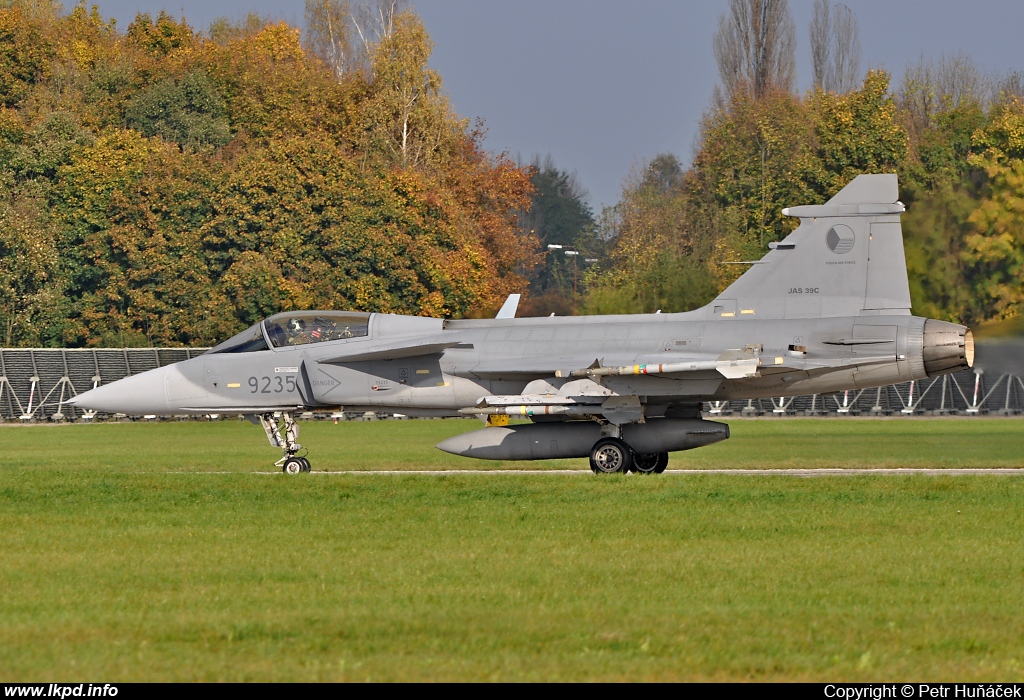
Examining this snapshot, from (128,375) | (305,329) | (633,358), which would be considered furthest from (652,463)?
(128,375)

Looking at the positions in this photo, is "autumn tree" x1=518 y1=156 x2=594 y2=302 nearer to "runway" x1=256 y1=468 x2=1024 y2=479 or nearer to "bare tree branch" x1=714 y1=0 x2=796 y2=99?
"bare tree branch" x1=714 y1=0 x2=796 y2=99

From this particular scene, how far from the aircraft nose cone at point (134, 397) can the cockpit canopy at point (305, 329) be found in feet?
4.28

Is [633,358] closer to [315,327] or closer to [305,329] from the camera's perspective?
[315,327]

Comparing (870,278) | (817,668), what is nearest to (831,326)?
(870,278)

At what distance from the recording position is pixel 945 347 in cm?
1788

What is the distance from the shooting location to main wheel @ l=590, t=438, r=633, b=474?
18516mm

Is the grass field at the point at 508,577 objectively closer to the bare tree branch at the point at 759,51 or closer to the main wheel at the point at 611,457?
the main wheel at the point at 611,457

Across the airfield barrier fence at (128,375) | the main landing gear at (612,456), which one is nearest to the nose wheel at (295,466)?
the main landing gear at (612,456)

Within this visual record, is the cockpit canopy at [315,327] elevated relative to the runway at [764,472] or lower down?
elevated

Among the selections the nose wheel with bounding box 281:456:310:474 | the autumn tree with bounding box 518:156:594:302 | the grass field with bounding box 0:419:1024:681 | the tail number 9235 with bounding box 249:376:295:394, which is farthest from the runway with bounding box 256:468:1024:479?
the autumn tree with bounding box 518:156:594:302

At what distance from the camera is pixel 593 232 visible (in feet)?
289

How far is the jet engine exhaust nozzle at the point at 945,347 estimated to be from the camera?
17875mm

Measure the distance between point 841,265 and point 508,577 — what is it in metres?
10.00

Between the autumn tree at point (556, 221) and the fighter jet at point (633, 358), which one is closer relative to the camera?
the fighter jet at point (633, 358)
